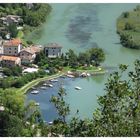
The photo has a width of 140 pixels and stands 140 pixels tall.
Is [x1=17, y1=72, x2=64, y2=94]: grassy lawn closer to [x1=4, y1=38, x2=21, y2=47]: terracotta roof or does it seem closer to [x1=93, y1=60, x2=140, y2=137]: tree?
[x1=4, y1=38, x2=21, y2=47]: terracotta roof

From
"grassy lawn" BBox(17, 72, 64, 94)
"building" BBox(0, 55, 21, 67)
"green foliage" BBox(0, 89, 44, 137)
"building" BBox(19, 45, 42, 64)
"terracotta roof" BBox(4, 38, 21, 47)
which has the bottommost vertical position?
"grassy lawn" BBox(17, 72, 64, 94)

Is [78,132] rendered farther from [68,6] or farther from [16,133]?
[68,6]

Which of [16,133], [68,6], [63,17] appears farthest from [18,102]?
[68,6]

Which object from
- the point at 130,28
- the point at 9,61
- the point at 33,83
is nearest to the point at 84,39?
the point at 130,28

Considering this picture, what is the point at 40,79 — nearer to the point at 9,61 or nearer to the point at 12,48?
the point at 9,61

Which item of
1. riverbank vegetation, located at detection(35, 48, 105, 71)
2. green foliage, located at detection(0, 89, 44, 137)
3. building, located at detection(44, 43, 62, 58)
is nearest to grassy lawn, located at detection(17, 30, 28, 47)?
building, located at detection(44, 43, 62, 58)

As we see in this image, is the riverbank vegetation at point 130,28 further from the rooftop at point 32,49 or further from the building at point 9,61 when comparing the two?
the building at point 9,61
